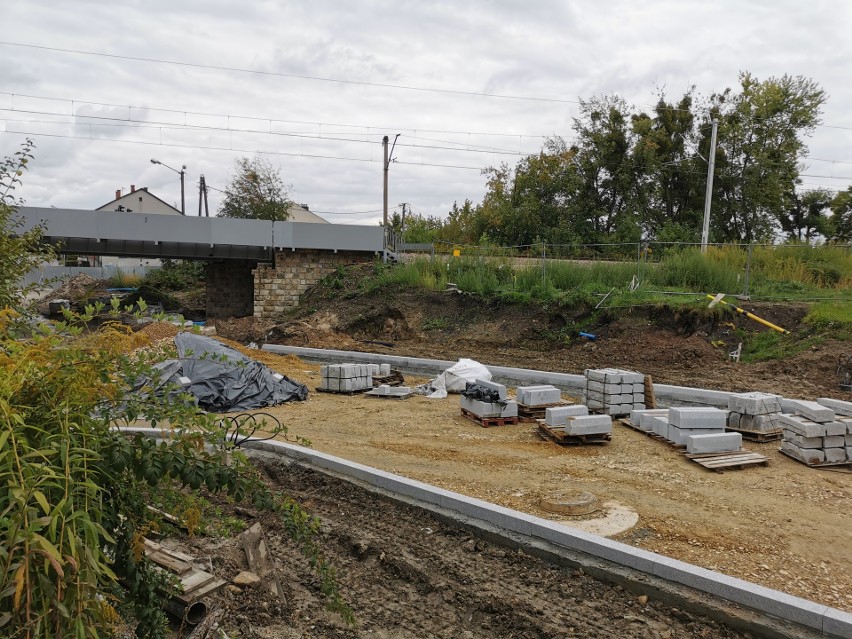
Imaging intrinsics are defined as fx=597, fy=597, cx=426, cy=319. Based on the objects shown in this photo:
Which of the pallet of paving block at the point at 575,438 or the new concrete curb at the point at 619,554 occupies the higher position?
the new concrete curb at the point at 619,554

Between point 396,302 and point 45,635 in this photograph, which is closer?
point 45,635

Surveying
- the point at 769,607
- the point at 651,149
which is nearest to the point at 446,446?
the point at 769,607

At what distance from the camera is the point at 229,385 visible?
496 inches

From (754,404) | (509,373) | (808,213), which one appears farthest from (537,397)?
(808,213)

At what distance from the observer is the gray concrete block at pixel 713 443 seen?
29.0 ft

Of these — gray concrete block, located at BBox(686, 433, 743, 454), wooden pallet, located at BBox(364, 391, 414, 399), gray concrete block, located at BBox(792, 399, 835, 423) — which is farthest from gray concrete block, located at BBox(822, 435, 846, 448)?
wooden pallet, located at BBox(364, 391, 414, 399)

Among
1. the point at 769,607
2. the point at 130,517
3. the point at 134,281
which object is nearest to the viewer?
the point at 130,517

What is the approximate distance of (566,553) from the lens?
5.79 m

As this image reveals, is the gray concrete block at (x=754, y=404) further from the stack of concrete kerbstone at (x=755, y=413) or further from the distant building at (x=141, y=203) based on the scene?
the distant building at (x=141, y=203)

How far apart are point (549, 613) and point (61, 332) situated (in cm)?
428

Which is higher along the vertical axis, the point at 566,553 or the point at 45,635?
the point at 45,635

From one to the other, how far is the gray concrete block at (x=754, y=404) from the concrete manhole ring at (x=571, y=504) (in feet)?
15.0

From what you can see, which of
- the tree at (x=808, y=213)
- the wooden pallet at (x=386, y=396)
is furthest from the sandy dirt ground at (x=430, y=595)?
the tree at (x=808, y=213)

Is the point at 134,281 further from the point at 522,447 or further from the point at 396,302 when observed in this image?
the point at 522,447
